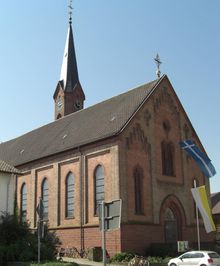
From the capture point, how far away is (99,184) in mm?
33469

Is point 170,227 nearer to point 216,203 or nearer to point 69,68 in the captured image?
point 216,203

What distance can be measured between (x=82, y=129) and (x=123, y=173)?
8.79 metres

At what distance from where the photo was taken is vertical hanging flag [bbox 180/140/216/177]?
3659cm

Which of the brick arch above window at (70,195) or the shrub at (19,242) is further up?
the brick arch above window at (70,195)

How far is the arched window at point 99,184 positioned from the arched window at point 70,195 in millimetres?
3001

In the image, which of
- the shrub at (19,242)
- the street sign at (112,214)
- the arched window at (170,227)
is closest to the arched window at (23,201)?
the shrub at (19,242)

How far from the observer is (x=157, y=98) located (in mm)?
37312

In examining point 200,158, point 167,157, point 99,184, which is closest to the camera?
point 99,184

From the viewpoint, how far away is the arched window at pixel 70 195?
1403 inches

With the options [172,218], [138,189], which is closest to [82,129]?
[138,189]

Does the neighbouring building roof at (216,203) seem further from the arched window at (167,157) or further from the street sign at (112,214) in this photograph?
the street sign at (112,214)

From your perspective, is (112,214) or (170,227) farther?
(170,227)

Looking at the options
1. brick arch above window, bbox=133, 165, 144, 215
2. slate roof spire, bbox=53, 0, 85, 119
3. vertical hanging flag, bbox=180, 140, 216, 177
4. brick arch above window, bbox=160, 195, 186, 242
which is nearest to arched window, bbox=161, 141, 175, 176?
vertical hanging flag, bbox=180, 140, 216, 177

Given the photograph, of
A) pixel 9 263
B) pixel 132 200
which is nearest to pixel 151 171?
pixel 132 200
